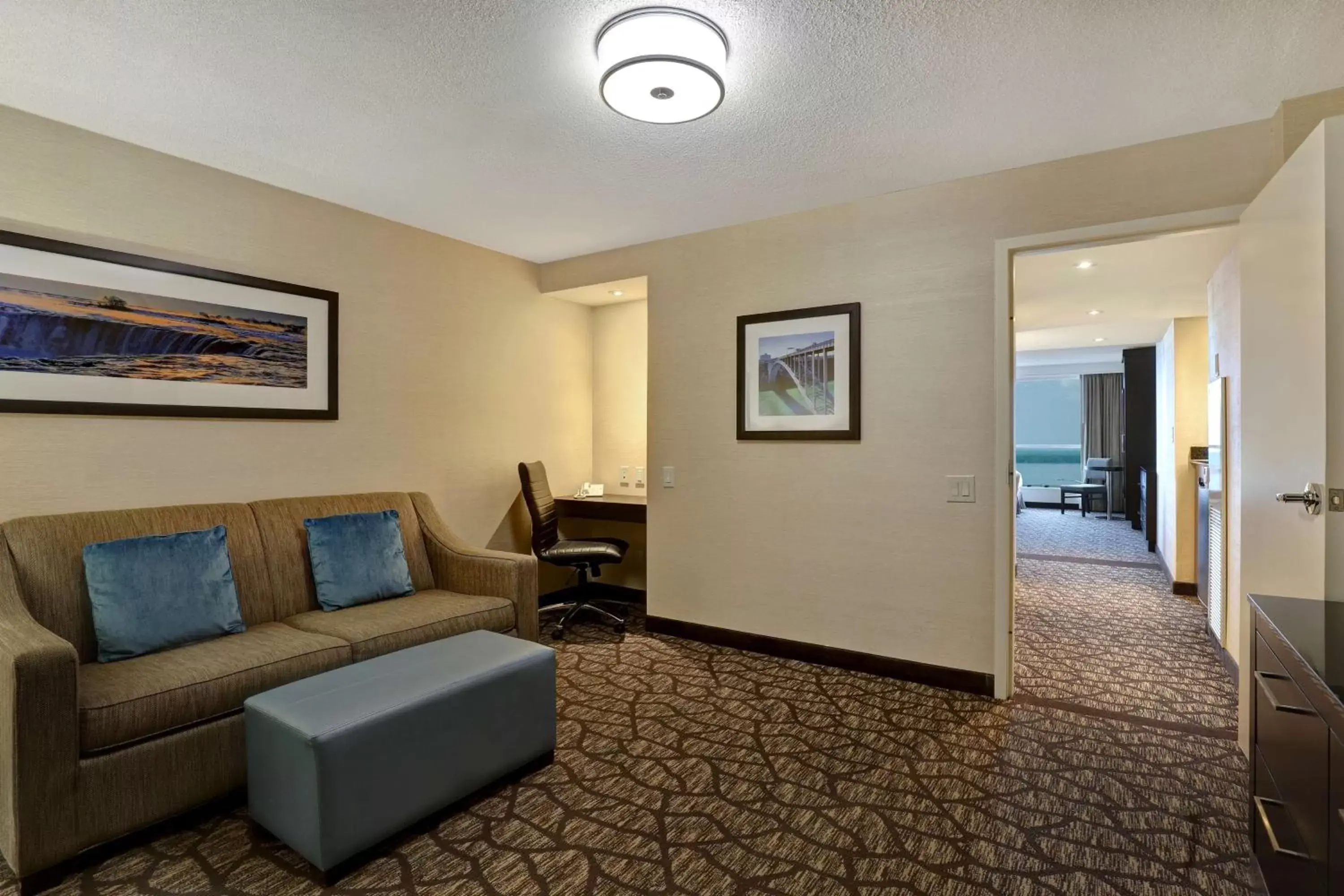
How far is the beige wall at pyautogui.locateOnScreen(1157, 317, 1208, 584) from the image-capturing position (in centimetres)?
550

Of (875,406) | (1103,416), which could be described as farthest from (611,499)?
(1103,416)

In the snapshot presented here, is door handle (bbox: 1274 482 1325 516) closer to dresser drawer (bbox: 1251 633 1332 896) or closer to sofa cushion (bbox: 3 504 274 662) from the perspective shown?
dresser drawer (bbox: 1251 633 1332 896)

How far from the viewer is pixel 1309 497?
2.07 metres

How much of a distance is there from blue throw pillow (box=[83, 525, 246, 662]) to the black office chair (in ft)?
6.00

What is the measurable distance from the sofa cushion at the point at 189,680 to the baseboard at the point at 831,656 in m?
2.14

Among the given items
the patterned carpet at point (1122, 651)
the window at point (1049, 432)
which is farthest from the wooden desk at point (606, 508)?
the window at point (1049, 432)

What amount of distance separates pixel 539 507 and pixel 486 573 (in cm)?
96

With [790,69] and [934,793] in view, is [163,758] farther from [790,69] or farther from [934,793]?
[790,69]

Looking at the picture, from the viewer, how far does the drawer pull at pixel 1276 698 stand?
1.40 metres

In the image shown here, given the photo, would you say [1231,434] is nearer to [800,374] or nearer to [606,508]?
[800,374]

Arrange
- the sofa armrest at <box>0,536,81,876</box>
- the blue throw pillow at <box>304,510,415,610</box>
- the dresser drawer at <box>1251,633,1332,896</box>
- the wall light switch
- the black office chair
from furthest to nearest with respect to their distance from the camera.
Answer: the black office chair
the wall light switch
the blue throw pillow at <box>304,510,415,610</box>
the sofa armrest at <box>0,536,81,876</box>
the dresser drawer at <box>1251,633,1332,896</box>

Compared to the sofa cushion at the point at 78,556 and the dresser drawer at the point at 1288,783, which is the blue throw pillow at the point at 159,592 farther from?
the dresser drawer at the point at 1288,783

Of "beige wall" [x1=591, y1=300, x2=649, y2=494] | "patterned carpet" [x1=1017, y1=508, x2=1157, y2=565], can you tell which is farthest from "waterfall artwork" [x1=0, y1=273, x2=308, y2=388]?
"patterned carpet" [x1=1017, y1=508, x2=1157, y2=565]

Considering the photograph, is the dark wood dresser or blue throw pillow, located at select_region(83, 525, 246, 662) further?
blue throw pillow, located at select_region(83, 525, 246, 662)
